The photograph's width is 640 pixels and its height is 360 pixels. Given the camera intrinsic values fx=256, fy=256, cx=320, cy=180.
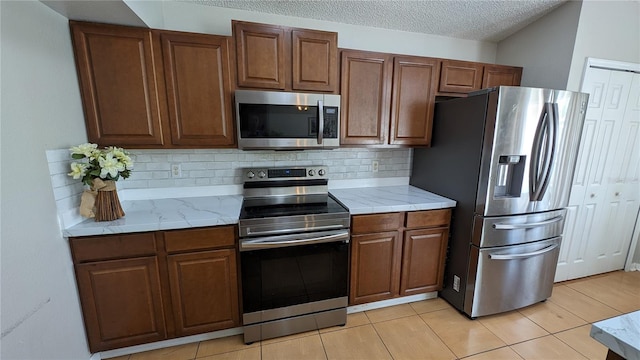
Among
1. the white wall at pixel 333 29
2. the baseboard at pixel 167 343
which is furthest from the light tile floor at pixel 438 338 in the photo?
the white wall at pixel 333 29

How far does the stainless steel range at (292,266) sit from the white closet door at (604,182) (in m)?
2.29

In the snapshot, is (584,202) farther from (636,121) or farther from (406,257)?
(406,257)

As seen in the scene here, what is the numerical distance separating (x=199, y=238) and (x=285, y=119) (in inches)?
38.6

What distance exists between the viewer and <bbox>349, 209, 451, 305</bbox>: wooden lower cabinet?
1.96m

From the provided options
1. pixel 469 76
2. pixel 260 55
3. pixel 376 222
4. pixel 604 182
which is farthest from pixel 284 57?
pixel 604 182

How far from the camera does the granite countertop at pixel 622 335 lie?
2.07 feet

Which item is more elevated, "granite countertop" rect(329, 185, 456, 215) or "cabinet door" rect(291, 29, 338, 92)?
"cabinet door" rect(291, 29, 338, 92)

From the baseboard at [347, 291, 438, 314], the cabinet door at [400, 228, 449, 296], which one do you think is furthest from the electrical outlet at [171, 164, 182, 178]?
the cabinet door at [400, 228, 449, 296]

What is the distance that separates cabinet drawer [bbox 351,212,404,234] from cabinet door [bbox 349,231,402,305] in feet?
0.14

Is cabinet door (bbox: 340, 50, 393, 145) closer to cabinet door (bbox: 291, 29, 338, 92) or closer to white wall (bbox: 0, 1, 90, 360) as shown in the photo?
cabinet door (bbox: 291, 29, 338, 92)

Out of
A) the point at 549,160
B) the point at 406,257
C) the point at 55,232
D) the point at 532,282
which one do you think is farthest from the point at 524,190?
the point at 55,232

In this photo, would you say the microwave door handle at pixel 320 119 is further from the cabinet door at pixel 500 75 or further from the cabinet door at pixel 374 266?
the cabinet door at pixel 500 75

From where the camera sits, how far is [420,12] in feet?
6.95

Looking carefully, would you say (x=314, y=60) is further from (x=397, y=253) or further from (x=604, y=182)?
(x=604, y=182)
